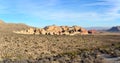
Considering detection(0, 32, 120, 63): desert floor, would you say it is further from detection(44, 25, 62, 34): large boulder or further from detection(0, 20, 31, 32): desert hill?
detection(0, 20, 31, 32): desert hill

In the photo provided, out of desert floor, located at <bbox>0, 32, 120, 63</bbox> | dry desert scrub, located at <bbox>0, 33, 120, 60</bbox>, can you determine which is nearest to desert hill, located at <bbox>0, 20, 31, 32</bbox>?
dry desert scrub, located at <bbox>0, 33, 120, 60</bbox>

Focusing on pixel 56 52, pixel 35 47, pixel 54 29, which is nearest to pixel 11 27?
pixel 54 29

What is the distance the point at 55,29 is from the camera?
87.2 metres

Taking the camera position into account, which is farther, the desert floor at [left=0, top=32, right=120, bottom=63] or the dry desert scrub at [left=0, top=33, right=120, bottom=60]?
the dry desert scrub at [left=0, top=33, right=120, bottom=60]

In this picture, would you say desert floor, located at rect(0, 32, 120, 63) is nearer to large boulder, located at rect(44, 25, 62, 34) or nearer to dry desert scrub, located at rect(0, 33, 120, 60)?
dry desert scrub, located at rect(0, 33, 120, 60)

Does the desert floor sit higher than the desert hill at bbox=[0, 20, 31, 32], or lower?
lower

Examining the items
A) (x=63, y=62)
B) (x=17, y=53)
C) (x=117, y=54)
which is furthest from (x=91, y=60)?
(x=17, y=53)

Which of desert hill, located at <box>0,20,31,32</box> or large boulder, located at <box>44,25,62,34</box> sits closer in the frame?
large boulder, located at <box>44,25,62,34</box>

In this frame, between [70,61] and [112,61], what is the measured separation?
2.99 metres

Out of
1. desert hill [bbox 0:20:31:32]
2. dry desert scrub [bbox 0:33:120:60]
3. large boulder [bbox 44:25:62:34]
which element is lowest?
dry desert scrub [bbox 0:33:120:60]

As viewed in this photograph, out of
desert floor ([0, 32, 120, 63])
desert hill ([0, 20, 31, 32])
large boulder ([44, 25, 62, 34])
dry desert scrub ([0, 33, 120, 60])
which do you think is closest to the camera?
desert floor ([0, 32, 120, 63])

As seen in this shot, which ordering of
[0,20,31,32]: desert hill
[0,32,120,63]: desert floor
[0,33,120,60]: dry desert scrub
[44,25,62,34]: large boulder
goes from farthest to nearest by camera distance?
1. [0,20,31,32]: desert hill
2. [44,25,62,34]: large boulder
3. [0,33,120,60]: dry desert scrub
4. [0,32,120,63]: desert floor

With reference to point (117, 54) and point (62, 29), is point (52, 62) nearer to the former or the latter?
point (117, 54)

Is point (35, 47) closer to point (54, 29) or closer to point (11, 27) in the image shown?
point (54, 29)
